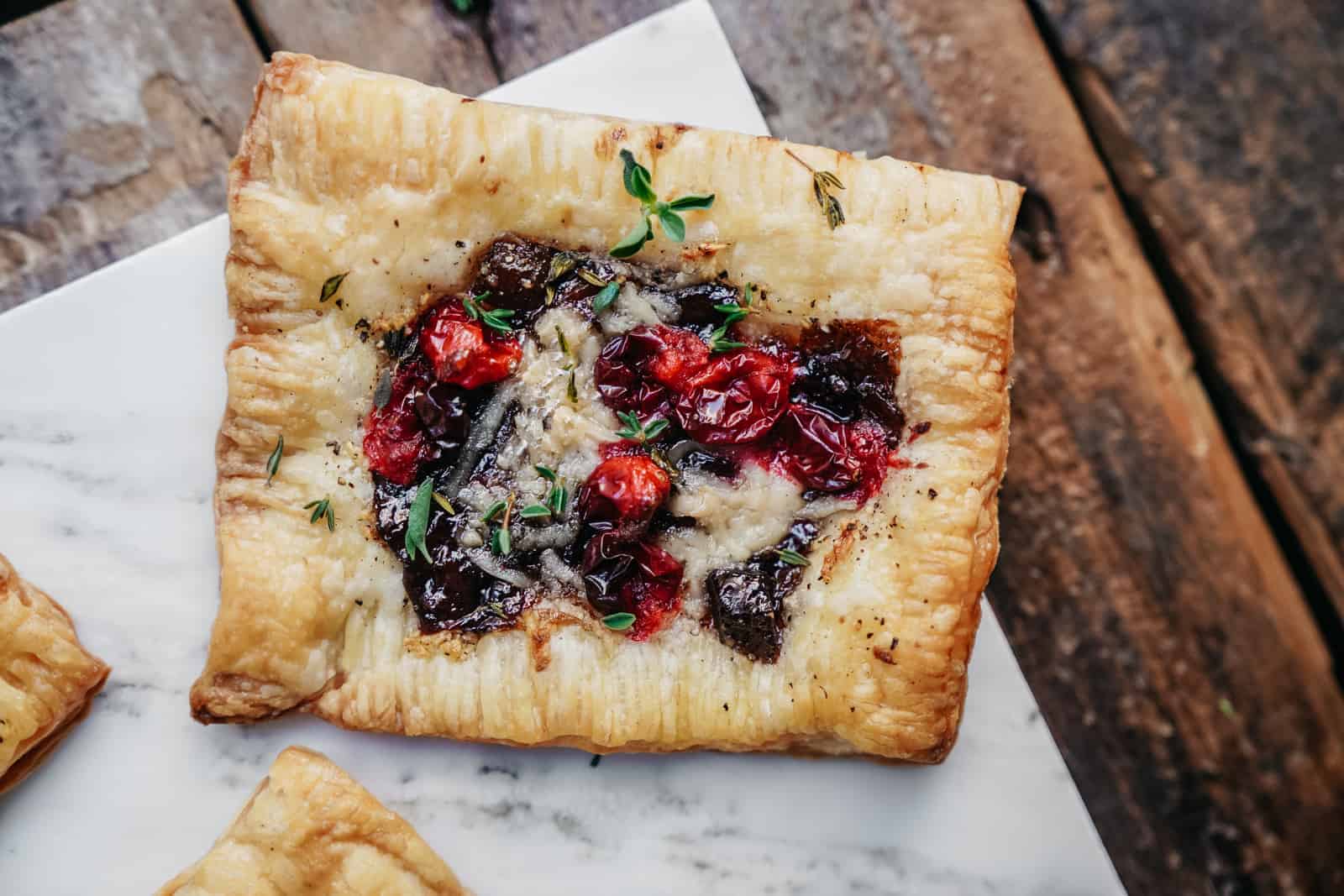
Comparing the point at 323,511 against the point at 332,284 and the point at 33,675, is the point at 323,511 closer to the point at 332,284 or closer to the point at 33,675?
the point at 332,284

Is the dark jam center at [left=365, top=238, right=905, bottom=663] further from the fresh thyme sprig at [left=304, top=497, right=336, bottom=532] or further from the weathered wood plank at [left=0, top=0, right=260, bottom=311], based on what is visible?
the weathered wood plank at [left=0, top=0, right=260, bottom=311]

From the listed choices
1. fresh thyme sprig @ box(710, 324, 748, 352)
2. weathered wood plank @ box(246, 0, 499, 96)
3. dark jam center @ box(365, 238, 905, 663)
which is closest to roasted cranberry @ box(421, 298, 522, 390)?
dark jam center @ box(365, 238, 905, 663)

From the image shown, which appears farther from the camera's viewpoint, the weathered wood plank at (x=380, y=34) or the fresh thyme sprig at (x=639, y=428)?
the weathered wood plank at (x=380, y=34)

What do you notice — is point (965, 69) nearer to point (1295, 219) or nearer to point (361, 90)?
point (1295, 219)

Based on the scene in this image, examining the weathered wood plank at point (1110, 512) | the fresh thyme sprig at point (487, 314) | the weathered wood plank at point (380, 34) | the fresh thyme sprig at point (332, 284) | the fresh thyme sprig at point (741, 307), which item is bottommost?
the weathered wood plank at point (1110, 512)

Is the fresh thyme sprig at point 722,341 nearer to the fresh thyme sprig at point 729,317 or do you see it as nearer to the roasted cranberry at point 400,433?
the fresh thyme sprig at point 729,317

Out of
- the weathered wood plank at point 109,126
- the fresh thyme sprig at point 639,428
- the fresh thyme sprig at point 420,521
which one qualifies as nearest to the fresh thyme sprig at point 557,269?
the fresh thyme sprig at point 639,428
